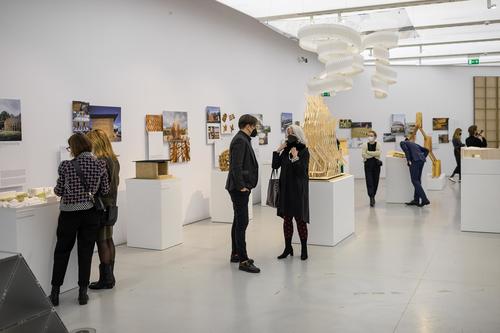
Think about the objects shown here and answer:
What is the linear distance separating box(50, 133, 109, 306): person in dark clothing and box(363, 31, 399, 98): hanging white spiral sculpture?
18.6 feet

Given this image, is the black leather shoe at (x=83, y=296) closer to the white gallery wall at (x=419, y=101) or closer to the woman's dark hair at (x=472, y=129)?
the woman's dark hair at (x=472, y=129)

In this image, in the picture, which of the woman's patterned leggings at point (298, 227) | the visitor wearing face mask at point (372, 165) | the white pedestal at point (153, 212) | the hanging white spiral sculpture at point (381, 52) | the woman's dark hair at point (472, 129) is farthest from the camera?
the woman's dark hair at point (472, 129)

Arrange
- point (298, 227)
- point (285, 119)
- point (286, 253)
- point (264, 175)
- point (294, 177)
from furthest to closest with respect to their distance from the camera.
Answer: point (285, 119)
point (264, 175)
point (286, 253)
point (298, 227)
point (294, 177)

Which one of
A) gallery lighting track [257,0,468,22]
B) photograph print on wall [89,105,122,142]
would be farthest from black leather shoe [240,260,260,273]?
gallery lighting track [257,0,468,22]

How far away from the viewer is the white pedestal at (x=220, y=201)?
32.3ft

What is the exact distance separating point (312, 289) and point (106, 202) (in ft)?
7.57

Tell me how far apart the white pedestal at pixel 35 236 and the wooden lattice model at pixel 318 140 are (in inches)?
145

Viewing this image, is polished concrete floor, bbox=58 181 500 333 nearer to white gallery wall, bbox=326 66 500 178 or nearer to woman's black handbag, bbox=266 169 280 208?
woman's black handbag, bbox=266 169 280 208

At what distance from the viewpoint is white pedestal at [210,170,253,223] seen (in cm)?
A: 984

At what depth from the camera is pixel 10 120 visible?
21.1 feet

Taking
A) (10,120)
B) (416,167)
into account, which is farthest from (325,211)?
(416,167)

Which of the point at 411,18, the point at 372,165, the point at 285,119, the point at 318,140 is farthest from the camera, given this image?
the point at 285,119

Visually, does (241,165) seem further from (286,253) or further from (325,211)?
(325,211)

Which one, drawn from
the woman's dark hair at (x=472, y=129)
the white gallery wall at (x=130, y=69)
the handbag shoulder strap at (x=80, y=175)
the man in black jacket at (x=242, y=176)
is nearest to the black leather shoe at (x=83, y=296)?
the handbag shoulder strap at (x=80, y=175)
